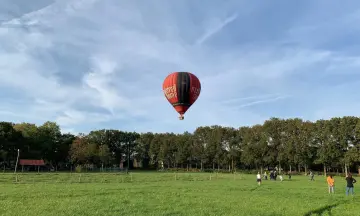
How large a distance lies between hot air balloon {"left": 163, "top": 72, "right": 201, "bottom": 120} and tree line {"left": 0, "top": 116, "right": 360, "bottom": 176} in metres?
64.9

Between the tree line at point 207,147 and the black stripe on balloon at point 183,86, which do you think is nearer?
the black stripe on balloon at point 183,86

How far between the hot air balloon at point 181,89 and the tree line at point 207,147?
64.9m

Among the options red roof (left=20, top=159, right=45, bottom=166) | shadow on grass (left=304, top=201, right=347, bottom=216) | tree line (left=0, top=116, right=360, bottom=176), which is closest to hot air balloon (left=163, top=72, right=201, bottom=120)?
shadow on grass (left=304, top=201, right=347, bottom=216)

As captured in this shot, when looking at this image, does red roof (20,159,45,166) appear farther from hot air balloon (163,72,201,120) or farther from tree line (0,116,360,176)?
hot air balloon (163,72,201,120)

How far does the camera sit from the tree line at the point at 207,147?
8912 centimetres

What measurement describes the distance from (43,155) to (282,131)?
249 feet

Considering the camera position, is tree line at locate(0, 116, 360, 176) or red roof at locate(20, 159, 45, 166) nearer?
tree line at locate(0, 116, 360, 176)

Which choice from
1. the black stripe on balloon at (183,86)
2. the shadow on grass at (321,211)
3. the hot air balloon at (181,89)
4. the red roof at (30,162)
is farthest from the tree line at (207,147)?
the shadow on grass at (321,211)

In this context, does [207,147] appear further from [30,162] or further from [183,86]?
[183,86]

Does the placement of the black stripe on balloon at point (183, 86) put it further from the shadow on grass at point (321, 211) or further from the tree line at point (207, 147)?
the tree line at point (207, 147)

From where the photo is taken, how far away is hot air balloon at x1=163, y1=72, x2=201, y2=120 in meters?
30.6

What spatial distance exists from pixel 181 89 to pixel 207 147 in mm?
90337

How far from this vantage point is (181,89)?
3062 cm

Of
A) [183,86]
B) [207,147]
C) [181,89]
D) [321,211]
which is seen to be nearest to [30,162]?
[207,147]
